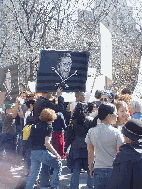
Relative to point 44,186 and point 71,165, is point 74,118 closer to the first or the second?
point 71,165

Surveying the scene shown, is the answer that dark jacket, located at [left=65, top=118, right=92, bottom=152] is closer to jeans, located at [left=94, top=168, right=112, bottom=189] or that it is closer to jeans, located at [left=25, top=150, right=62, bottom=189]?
jeans, located at [left=25, top=150, right=62, bottom=189]

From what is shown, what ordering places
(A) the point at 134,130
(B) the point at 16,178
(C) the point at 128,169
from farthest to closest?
(B) the point at 16,178 → (A) the point at 134,130 → (C) the point at 128,169

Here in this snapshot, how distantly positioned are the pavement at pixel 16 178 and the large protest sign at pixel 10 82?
1.59 metres

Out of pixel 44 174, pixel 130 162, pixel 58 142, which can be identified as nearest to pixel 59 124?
pixel 58 142

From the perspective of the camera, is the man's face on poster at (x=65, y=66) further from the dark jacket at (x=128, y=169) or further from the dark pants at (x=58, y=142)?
the dark jacket at (x=128, y=169)

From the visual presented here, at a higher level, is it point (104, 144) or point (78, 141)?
point (104, 144)

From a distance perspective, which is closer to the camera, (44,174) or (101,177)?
(101,177)

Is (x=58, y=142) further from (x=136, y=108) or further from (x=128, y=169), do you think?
(x=128, y=169)

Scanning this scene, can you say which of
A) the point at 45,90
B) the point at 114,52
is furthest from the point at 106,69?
the point at 114,52

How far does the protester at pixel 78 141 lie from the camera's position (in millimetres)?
5777

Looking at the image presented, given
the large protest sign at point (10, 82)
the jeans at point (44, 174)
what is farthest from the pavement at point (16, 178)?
the large protest sign at point (10, 82)

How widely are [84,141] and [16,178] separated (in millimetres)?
2263

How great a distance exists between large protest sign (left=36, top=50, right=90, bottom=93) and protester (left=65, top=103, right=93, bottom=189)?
1.46 meters

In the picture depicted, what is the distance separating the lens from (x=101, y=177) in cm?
429
